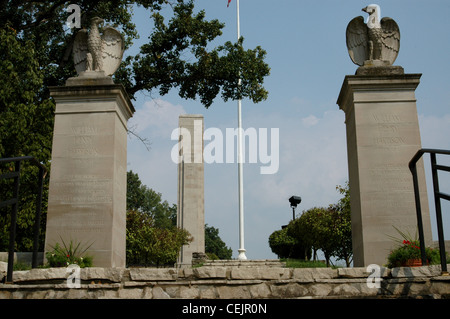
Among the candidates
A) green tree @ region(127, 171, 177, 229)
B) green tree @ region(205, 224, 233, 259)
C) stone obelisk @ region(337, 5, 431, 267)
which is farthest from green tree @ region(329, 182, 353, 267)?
green tree @ region(205, 224, 233, 259)

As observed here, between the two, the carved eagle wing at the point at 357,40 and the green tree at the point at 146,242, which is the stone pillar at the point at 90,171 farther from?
the green tree at the point at 146,242

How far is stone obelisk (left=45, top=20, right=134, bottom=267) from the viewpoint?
941 cm

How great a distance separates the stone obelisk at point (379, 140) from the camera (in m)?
9.37

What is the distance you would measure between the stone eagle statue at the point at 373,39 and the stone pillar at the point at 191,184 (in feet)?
68.7

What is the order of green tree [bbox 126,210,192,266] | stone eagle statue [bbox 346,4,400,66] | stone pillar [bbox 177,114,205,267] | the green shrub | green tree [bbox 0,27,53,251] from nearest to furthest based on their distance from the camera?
1. the green shrub
2. stone eagle statue [bbox 346,4,400,66]
3. green tree [bbox 0,27,53,251]
4. green tree [bbox 126,210,192,266]
5. stone pillar [bbox 177,114,205,267]

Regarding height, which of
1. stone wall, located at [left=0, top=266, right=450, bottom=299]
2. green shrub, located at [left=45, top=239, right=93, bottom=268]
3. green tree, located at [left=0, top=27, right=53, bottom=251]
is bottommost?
stone wall, located at [left=0, top=266, right=450, bottom=299]

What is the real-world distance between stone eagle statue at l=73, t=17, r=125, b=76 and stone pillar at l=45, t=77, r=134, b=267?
63 cm

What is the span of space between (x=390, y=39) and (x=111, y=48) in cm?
589

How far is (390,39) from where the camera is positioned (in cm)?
1065

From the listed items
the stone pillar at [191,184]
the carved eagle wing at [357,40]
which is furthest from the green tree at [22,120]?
the stone pillar at [191,184]

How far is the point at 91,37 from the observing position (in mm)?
10812

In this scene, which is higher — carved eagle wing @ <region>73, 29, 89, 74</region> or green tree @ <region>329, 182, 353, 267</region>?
carved eagle wing @ <region>73, 29, 89, 74</region>

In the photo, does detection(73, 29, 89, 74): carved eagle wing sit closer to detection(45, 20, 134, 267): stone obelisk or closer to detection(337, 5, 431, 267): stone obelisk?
detection(45, 20, 134, 267): stone obelisk
